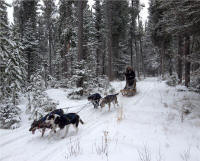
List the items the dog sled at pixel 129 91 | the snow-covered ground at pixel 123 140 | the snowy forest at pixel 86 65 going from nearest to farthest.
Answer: the snow-covered ground at pixel 123 140 → the snowy forest at pixel 86 65 → the dog sled at pixel 129 91

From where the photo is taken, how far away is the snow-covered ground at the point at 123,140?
3.52m

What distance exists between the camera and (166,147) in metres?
4.02

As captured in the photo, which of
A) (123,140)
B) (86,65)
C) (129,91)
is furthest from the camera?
(86,65)

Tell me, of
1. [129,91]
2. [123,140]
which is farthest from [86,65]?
[123,140]

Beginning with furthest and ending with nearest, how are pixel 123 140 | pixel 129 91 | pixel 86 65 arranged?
pixel 86 65, pixel 129 91, pixel 123 140

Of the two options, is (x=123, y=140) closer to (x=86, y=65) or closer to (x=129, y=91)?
(x=129, y=91)

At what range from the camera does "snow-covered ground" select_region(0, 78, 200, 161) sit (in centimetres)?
352

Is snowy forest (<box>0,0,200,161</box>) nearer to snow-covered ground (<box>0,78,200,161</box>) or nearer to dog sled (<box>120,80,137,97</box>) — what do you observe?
snow-covered ground (<box>0,78,200,161</box>)

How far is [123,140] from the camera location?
14.0ft

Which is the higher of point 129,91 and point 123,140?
point 129,91

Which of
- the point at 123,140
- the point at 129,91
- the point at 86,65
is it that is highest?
the point at 86,65

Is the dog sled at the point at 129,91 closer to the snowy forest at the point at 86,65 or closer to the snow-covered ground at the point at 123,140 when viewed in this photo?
the snowy forest at the point at 86,65

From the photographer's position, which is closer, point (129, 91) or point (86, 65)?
point (129, 91)

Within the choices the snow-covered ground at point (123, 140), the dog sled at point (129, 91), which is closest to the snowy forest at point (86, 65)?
the snow-covered ground at point (123, 140)
